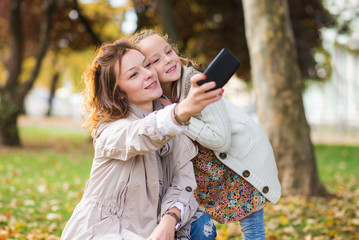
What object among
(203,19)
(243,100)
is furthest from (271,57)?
(243,100)

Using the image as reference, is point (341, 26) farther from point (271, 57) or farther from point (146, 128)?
point (146, 128)

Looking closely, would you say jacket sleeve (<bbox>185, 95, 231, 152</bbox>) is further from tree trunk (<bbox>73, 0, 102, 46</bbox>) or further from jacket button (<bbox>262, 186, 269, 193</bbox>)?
tree trunk (<bbox>73, 0, 102, 46</bbox>)

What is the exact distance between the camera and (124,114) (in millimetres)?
2422

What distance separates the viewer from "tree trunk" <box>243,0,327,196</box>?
263 inches

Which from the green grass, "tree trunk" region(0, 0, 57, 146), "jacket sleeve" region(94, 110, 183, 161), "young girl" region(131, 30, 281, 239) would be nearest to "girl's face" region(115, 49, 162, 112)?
"jacket sleeve" region(94, 110, 183, 161)

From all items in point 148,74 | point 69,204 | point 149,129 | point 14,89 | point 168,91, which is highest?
point 148,74

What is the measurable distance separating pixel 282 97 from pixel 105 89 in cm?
464

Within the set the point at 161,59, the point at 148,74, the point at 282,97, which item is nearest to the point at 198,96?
the point at 148,74

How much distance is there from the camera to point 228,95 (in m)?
10.3

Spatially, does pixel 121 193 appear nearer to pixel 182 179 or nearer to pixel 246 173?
pixel 182 179

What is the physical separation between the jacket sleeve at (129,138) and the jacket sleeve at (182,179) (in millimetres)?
388

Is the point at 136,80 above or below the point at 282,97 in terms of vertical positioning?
above

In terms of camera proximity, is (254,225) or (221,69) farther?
(254,225)

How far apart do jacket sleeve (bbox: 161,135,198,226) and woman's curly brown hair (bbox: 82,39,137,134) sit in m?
0.41
